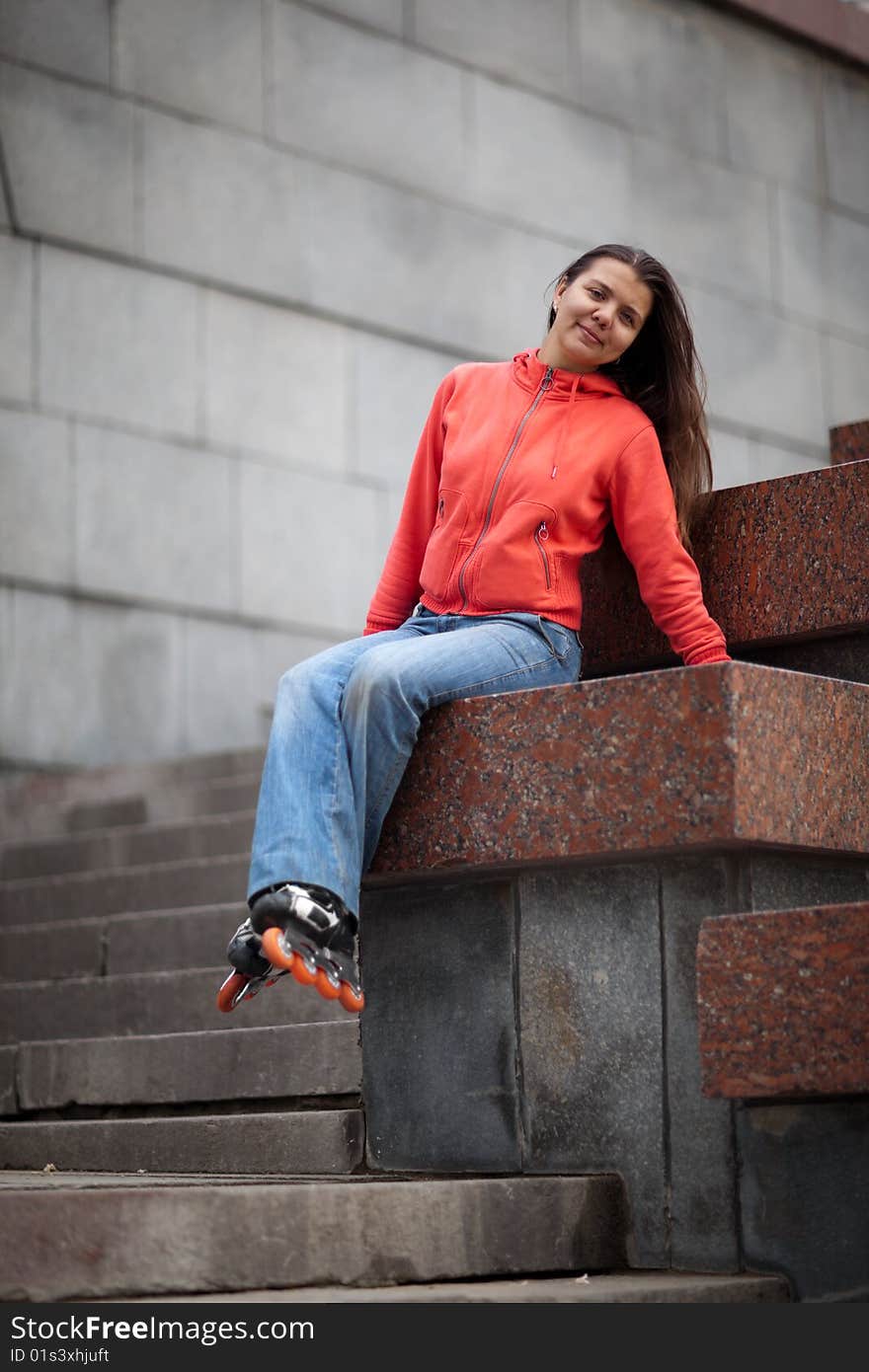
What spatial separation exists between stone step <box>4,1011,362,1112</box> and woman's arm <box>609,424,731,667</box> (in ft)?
4.13

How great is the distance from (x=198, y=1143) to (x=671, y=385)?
2204 millimetres

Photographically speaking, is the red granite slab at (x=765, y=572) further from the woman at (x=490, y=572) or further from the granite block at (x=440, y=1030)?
the granite block at (x=440, y=1030)

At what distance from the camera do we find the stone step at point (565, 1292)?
3355 mm

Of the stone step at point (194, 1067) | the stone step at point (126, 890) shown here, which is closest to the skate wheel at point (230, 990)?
the stone step at point (194, 1067)

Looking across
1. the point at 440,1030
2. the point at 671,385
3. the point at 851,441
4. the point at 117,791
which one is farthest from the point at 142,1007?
the point at 117,791

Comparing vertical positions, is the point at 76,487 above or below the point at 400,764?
above

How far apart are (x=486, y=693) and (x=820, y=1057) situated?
121 centimetres

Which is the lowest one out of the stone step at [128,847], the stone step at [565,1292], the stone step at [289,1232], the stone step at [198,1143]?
the stone step at [565,1292]

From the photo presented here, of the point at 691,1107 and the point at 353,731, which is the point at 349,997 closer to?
the point at 353,731

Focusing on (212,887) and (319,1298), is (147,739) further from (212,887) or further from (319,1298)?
(319,1298)

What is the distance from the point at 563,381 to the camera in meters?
4.82

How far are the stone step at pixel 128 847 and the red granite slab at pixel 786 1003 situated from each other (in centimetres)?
372

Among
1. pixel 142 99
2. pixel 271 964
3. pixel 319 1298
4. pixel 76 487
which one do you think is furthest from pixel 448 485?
pixel 142 99

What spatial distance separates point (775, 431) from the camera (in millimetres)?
13453
